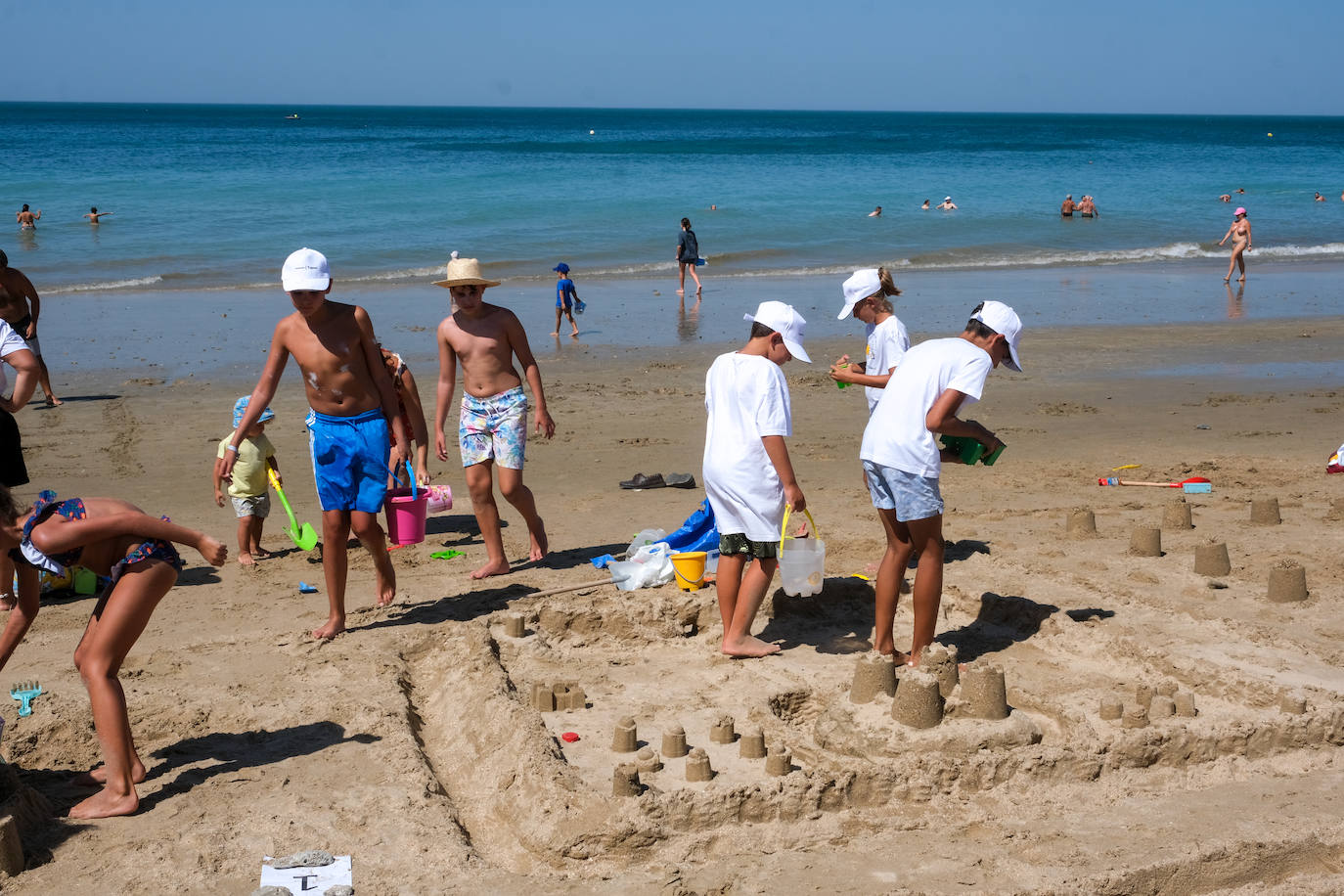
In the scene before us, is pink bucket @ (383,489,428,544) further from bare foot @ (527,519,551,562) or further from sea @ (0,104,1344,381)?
sea @ (0,104,1344,381)

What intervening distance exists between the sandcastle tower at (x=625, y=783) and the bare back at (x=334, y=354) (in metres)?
2.59

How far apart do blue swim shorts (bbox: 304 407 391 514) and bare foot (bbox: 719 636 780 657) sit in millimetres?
1882

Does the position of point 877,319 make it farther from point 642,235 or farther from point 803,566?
point 642,235

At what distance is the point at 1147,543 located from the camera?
286 inches

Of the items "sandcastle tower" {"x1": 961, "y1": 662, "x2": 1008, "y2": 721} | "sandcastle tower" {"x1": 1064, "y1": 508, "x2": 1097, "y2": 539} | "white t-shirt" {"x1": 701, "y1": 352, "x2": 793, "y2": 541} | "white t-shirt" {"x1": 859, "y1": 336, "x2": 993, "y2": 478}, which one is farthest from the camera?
"sandcastle tower" {"x1": 1064, "y1": 508, "x2": 1097, "y2": 539}

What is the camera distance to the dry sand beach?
4207 mm

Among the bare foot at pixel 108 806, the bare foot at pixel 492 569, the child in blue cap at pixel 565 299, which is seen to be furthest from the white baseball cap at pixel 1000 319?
the child in blue cap at pixel 565 299

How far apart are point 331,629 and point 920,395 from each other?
3197mm

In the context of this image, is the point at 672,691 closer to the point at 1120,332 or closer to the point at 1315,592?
the point at 1315,592

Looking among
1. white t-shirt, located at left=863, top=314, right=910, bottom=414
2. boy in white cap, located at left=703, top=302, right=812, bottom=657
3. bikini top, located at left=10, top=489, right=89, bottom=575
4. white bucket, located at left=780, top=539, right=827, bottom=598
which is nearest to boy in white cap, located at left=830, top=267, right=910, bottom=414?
white t-shirt, located at left=863, top=314, right=910, bottom=414

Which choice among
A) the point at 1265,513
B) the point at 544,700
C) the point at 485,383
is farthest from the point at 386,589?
the point at 1265,513

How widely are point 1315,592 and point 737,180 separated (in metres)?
41.6

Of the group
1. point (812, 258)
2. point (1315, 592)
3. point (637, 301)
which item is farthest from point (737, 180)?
point (1315, 592)

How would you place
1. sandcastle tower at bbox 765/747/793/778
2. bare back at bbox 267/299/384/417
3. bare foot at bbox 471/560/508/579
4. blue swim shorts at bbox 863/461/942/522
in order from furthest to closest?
bare foot at bbox 471/560/508/579 → bare back at bbox 267/299/384/417 → blue swim shorts at bbox 863/461/942/522 → sandcastle tower at bbox 765/747/793/778
